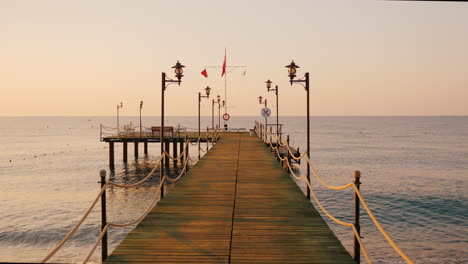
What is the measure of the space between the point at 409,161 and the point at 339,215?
3572cm

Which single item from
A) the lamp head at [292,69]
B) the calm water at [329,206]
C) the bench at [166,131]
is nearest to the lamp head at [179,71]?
the lamp head at [292,69]

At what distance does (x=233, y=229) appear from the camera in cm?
718

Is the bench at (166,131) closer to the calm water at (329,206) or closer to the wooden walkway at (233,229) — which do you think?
the calm water at (329,206)

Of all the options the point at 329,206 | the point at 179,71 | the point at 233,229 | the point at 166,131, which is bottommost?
the point at 329,206

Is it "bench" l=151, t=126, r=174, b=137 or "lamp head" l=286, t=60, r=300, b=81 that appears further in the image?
"bench" l=151, t=126, r=174, b=137

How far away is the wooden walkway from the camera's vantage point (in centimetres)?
584

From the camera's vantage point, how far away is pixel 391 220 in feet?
72.9

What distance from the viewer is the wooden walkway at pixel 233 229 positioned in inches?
230

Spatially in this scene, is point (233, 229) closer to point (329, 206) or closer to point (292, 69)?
point (292, 69)

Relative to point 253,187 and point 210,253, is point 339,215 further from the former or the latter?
point 210,253

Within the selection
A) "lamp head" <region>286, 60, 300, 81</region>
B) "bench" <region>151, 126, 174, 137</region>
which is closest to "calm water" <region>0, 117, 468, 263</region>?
"bench" <region>151, 126, 174, 137</region>

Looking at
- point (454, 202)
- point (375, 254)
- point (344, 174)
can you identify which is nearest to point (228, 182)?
point (375, 254)

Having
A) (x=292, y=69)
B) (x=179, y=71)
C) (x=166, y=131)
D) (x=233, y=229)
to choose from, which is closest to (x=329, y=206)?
(x=292, y=69)

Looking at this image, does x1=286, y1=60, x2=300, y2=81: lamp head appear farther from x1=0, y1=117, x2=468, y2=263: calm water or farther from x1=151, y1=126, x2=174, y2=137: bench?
x1=151, y1=126, x2=174, y2=137: bench
